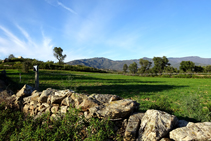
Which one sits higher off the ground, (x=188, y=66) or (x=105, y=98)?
(x=188, y=66)

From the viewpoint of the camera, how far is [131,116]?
10.4ft

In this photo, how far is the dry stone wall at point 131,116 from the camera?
246 cm

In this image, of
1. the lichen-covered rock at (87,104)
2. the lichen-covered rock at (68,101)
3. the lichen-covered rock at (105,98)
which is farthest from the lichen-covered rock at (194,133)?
the lichen-covered rock at (68,101)

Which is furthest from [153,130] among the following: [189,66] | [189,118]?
[189,66]

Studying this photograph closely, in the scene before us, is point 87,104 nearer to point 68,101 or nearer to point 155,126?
point 68,101

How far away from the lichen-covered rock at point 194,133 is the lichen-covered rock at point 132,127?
0.76 meters

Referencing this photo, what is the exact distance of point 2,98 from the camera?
5.39 metres

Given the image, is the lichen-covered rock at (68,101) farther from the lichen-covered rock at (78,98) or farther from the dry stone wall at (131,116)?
the lichen-covered rock at (78,98)

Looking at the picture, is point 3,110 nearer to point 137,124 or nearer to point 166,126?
point 137,124

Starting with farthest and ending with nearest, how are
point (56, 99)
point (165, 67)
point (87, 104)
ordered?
point (165, 67) < point (56, 99) < point (87, 104)

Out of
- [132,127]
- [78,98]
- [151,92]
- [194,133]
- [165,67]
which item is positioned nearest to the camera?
[194,133]

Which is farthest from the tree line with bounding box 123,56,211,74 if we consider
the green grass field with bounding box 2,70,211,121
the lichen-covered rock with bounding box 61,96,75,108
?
the lichen-covered rock with bounding box 61,96,75,108

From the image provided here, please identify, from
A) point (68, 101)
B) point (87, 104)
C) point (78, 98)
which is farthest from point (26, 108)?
point (87, 104)

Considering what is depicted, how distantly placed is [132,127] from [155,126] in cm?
53
